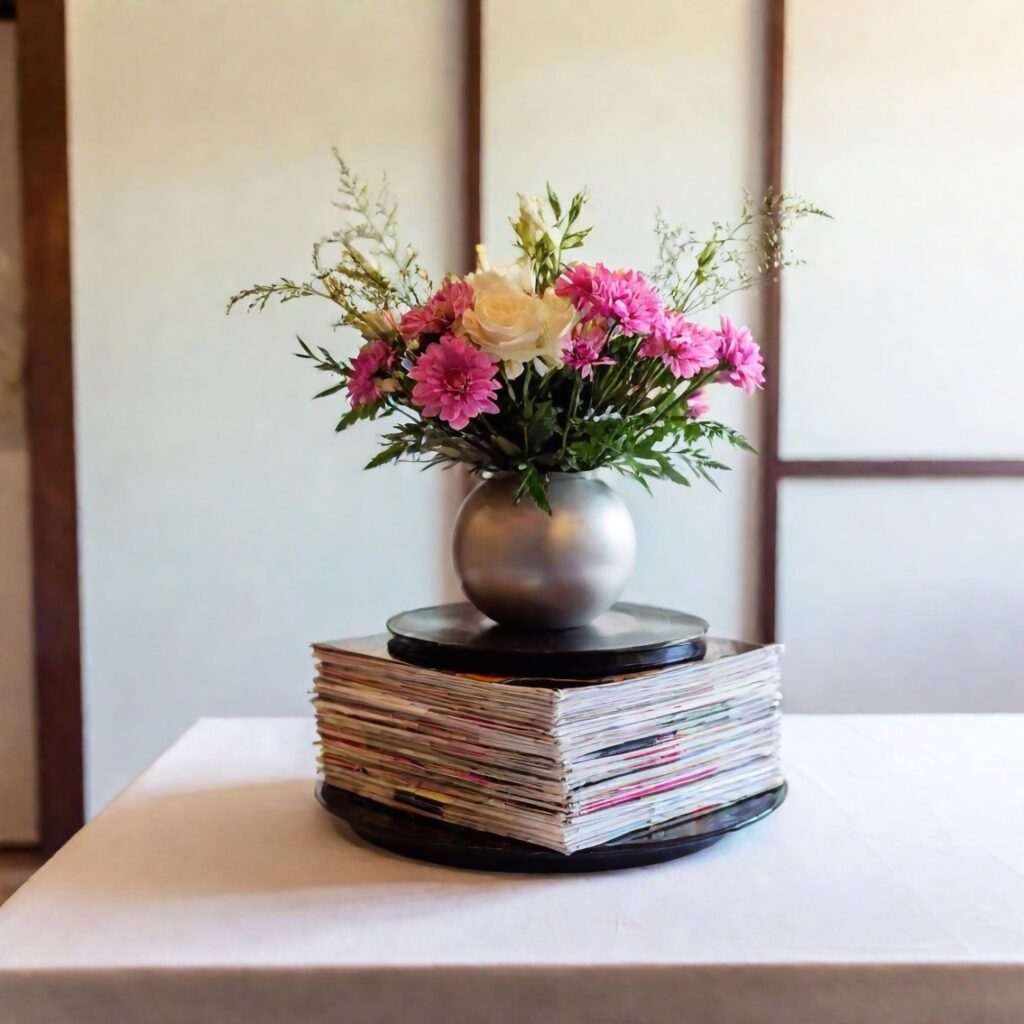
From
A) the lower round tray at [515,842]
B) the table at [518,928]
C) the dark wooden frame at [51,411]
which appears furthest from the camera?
the dark wooden frame at [51,411]

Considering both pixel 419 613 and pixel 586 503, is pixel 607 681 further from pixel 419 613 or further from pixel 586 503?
pixel 419 613

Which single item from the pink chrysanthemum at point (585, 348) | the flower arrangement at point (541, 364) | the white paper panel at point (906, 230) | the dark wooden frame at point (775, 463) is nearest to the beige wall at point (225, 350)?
the dark wooden frame at point (775, 463)

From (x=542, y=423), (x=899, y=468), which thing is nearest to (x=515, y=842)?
(x=542, y=423)

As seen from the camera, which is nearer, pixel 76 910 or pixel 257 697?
pixel 76 910

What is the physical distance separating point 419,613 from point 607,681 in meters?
0.29

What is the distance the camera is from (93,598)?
7.38 ft

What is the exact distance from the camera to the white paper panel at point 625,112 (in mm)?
2170

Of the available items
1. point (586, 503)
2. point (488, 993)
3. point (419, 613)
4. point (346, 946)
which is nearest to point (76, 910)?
point (346, 946)

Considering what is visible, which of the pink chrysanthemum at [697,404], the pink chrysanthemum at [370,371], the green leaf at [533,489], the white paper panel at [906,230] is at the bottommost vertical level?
the green leaf at [533,489]

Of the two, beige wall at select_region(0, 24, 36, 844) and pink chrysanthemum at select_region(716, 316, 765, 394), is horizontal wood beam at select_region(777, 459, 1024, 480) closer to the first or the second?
pink chrysanthemum at select_region(716, 316, 765, 394)

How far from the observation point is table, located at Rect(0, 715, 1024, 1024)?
2.10 ft

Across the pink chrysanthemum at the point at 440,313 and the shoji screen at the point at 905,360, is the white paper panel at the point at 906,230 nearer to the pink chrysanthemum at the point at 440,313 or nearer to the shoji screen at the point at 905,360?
the shoji screen at the point at 905,360

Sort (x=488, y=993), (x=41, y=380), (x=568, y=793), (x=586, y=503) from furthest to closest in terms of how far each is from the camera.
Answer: (x=41, y=380) < (x=586, y=503) < (x=568, y=793) < (x=488, y=993)

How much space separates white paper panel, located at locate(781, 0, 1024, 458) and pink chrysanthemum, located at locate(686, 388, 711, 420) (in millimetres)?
1301
